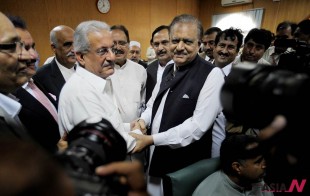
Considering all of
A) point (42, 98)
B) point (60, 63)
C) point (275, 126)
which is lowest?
point (42, 98)

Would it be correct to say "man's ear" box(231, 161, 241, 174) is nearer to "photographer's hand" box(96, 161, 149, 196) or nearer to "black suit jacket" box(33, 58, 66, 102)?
"photographer's hand" box(96, 161, 149, 196)

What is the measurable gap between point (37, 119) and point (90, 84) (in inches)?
16.1

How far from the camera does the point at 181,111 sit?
1.49 metres

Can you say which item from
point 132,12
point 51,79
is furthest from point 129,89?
point 132,12

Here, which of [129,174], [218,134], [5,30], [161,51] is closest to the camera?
[129,174]

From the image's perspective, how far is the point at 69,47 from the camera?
222cm

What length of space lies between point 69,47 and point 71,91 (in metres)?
1.22

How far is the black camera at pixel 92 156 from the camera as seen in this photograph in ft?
1.33

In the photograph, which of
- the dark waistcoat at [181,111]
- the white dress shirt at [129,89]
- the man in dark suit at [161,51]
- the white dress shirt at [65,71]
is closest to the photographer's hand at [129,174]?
the dark waistcoat at [181,111]

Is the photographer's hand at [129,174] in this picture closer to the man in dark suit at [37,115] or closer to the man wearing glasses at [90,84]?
the man wearing glasses at [90,84]

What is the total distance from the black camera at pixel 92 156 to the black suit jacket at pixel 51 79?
152cm

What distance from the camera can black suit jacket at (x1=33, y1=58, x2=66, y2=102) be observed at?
200 cm

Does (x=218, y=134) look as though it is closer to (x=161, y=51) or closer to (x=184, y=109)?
(x=184, y=109)

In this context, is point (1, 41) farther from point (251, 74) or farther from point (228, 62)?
point (228, 62)
